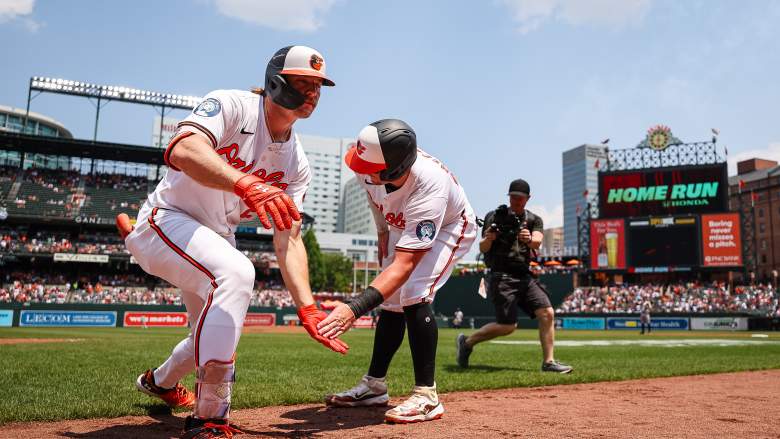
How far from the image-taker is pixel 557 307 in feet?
143

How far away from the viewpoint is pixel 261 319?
35.6 metres

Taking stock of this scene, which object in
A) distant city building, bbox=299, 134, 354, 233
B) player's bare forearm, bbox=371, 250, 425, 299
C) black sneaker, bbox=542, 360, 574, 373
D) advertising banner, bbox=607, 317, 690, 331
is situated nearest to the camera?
player's bare forearm, bbox=371, 250, 425, 299

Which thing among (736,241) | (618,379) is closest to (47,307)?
(618,379)

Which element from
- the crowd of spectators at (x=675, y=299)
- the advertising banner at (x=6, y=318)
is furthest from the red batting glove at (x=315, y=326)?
the crowd of spectators at (x=675, y=299)

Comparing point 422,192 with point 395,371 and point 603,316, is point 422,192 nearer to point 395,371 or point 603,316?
point 395,371

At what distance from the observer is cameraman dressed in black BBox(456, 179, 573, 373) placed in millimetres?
7324

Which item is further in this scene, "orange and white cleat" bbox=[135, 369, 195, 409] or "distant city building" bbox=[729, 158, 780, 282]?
"distant city building" bbox=[729, 158, 780, 282]

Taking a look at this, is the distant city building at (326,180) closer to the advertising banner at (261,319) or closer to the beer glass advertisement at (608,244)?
the beer glass advertisement at (608,244)

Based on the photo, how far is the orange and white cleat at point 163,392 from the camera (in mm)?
4113

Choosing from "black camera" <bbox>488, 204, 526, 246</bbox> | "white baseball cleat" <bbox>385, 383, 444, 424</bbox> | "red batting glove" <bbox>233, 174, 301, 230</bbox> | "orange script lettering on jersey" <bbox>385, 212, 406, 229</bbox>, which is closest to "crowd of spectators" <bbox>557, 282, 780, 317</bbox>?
"black camera" <bbox>488, 204, 526, 246</bbox>

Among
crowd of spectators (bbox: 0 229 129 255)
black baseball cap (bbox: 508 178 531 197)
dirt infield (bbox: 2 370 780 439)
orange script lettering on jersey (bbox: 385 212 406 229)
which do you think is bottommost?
dirt infield (bbox: 2 370 780 439)

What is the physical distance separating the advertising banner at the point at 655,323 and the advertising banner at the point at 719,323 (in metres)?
0.60

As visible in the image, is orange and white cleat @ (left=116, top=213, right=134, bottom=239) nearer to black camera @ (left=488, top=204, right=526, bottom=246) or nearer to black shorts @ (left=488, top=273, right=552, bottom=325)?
black camera @ (left=488, top=204, right=526, bottom=246)

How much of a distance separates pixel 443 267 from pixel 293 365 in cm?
443
